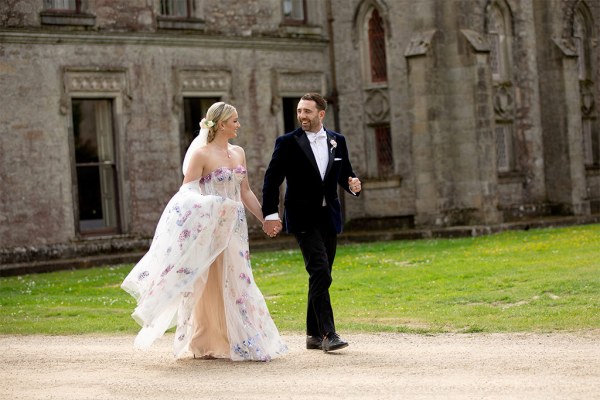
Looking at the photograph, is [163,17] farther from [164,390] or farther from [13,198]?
[164,390]

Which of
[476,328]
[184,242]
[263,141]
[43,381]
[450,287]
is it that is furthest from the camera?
[263,141]

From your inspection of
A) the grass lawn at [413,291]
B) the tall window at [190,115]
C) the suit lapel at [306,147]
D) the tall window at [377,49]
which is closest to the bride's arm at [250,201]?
the suit lapel at [306,147]

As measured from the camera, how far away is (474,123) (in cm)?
2980

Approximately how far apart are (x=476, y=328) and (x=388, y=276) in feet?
20.7

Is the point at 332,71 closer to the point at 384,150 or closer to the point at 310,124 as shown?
the point at 384,150

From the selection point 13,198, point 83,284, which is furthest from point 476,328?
point 13,198

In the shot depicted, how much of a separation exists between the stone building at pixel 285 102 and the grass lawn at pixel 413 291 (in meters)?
2.74

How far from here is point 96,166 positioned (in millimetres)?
28188

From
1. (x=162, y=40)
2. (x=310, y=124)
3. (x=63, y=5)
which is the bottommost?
(x=310, y=124)

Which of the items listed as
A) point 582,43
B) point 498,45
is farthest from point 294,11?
point 582,43

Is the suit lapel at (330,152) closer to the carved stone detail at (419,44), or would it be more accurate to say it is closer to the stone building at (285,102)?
the stone building at (285,102)

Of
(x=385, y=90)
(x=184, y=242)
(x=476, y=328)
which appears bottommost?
(x=476, y=328)

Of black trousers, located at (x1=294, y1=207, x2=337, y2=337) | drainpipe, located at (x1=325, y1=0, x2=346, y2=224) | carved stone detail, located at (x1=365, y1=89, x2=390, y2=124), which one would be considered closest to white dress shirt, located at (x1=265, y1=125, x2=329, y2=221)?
black trousers, located at (x1=294, y1=207, x2=337, y2=337)

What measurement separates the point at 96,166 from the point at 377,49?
7.53m
